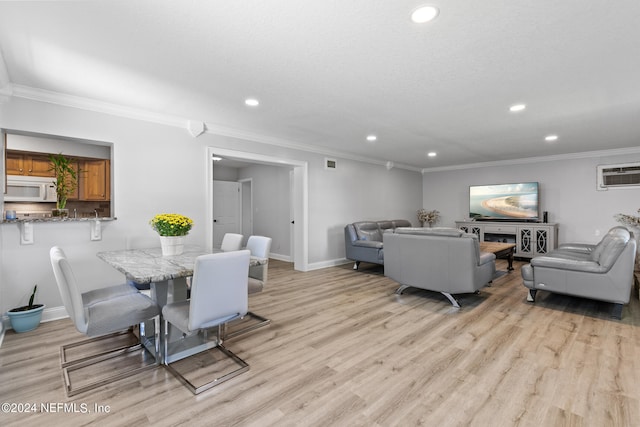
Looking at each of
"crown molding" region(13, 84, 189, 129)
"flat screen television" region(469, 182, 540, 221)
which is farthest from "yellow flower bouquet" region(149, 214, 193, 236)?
"flat screen television" region(469, 182, 540, 221)

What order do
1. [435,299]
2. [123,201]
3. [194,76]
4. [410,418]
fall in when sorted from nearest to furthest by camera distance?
1. [410,418]
2. [194,76]
3. [123,201]
4. [435,299]

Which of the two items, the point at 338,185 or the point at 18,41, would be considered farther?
the point at 338,185

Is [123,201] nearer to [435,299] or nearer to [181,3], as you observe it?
[181,3]

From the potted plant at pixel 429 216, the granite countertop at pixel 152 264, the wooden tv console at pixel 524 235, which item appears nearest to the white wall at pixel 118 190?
the granite countertop at pixel 152 264

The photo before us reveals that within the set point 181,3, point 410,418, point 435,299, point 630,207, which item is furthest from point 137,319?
point 630,207

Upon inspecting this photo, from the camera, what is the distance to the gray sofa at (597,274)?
10.1 ft

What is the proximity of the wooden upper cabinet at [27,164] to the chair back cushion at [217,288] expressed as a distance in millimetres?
4426

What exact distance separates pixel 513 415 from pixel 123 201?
13.2 ft

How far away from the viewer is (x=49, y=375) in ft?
7.00

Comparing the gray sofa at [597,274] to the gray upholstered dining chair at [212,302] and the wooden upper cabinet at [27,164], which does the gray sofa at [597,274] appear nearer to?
the gray upholstered dining chair at [212,302]

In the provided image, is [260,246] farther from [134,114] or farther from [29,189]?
[29,189]

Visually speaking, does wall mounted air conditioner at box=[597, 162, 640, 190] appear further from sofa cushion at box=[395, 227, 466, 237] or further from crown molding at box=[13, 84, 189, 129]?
crown molding at box=[13, 84, 189, 129]

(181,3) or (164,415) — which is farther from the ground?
(181,3)

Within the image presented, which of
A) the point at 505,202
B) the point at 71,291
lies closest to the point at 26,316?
the point at 71,291
